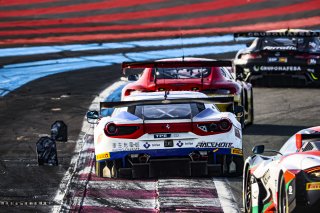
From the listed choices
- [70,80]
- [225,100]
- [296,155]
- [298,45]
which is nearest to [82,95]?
[70,80]

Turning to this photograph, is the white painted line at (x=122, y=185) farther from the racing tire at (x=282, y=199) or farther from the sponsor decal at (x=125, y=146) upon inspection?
the racing tire at (x=282, y=199)

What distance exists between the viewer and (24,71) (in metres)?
28.7

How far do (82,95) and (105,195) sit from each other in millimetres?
11403

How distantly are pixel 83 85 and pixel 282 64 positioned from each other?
489 centimetres

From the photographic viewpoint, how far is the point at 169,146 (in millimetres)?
12703

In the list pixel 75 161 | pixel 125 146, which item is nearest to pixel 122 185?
pixel 125 146

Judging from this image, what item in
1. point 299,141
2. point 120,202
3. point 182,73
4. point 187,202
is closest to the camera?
point 299,141

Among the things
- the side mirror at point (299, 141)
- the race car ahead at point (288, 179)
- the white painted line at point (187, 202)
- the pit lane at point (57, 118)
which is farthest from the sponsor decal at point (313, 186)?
the pit lane at point (57, 118)

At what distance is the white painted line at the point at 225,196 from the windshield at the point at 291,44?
11193 mm

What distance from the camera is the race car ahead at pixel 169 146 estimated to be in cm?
1270

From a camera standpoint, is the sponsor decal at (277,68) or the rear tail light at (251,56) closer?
the sponsor decal at (277,68)

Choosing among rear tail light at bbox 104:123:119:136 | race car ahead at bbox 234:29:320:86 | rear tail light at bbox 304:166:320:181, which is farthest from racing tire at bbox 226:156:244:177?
race car ahead at bbox 234:29:320:86

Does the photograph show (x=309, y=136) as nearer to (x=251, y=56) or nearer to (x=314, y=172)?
(x=314, y=172)

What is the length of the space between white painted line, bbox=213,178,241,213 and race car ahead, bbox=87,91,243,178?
8.8 inches
